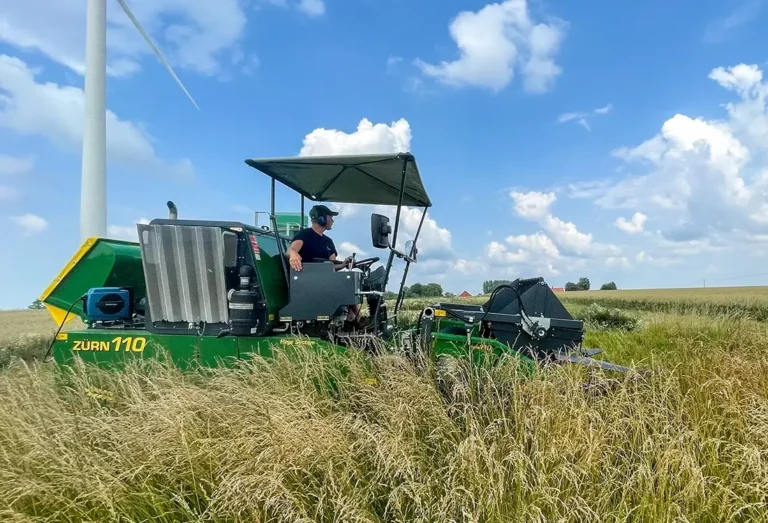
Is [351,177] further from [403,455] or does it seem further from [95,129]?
[95,129]

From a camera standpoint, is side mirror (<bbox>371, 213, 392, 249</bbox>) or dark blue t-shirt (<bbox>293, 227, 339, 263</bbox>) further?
dark blue t-shirt (<bbox>293, 227, 339, 263</bbox>)

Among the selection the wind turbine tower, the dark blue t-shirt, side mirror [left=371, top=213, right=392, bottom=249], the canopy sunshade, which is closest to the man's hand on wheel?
the dark blue t-shirt

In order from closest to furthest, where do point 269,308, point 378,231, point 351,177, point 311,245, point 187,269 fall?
point 378,231
point 187,269
point 269,308
point 311,245
point 351,177

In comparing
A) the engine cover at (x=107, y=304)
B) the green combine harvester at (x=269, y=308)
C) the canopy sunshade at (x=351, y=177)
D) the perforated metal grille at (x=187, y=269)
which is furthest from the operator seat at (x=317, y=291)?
the engine cover at (x=107, y=304)

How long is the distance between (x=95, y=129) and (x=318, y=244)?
338 inches

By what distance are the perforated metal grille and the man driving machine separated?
825mm

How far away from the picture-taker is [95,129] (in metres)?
11.6

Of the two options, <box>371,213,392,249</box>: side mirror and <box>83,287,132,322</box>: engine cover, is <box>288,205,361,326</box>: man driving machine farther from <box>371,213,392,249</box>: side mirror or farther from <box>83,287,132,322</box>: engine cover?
<box>83,287,132,322</box>: engine cover

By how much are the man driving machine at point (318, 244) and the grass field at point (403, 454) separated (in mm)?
1591

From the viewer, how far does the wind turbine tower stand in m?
11.1

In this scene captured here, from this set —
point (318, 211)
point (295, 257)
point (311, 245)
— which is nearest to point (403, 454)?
point (295, 257)

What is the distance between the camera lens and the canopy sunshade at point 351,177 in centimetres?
546

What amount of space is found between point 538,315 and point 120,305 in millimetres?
5196

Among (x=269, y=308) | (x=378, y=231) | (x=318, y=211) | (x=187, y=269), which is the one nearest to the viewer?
(x=378, y=231)
